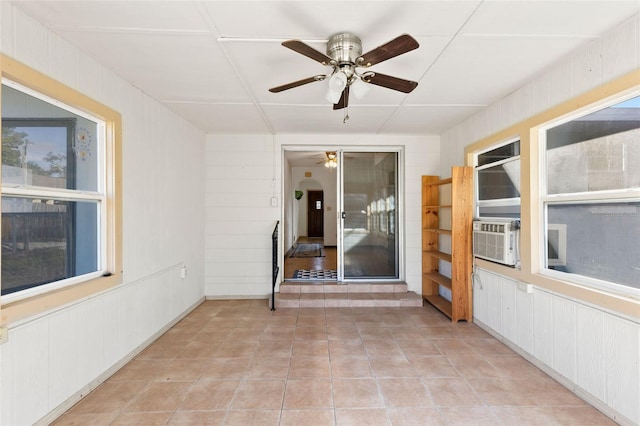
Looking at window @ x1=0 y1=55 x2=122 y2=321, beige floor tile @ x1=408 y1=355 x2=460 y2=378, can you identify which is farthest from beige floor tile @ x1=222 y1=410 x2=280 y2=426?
window @ x1=0 y1=55 x2=122 y2=321

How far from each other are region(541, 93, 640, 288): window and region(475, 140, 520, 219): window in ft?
1.20

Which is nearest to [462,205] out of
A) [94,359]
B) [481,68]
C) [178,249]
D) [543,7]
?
[481,68]

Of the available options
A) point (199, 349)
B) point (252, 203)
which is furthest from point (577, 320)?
point (252, 203)

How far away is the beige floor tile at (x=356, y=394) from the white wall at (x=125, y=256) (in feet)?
6.08

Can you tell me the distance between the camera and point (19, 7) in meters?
1.68

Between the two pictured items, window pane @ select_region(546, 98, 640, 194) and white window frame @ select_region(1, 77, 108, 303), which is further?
window pane @ select_region(546, 98, 640, 194)

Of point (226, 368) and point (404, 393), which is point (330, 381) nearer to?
point (404, 393)

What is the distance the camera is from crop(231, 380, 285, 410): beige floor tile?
2.00 meters

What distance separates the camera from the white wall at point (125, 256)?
5.59 feet

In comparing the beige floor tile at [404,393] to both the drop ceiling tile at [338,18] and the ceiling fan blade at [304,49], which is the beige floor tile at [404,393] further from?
the drop ceiling tile at [338,18]

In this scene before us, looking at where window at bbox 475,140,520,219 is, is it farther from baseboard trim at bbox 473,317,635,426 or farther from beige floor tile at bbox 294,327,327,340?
beige floor tile at bbox 294,327,327,340

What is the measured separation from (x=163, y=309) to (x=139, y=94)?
2244mm

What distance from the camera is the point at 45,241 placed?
6.34 feet

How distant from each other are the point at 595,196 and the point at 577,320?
908 millimetres
